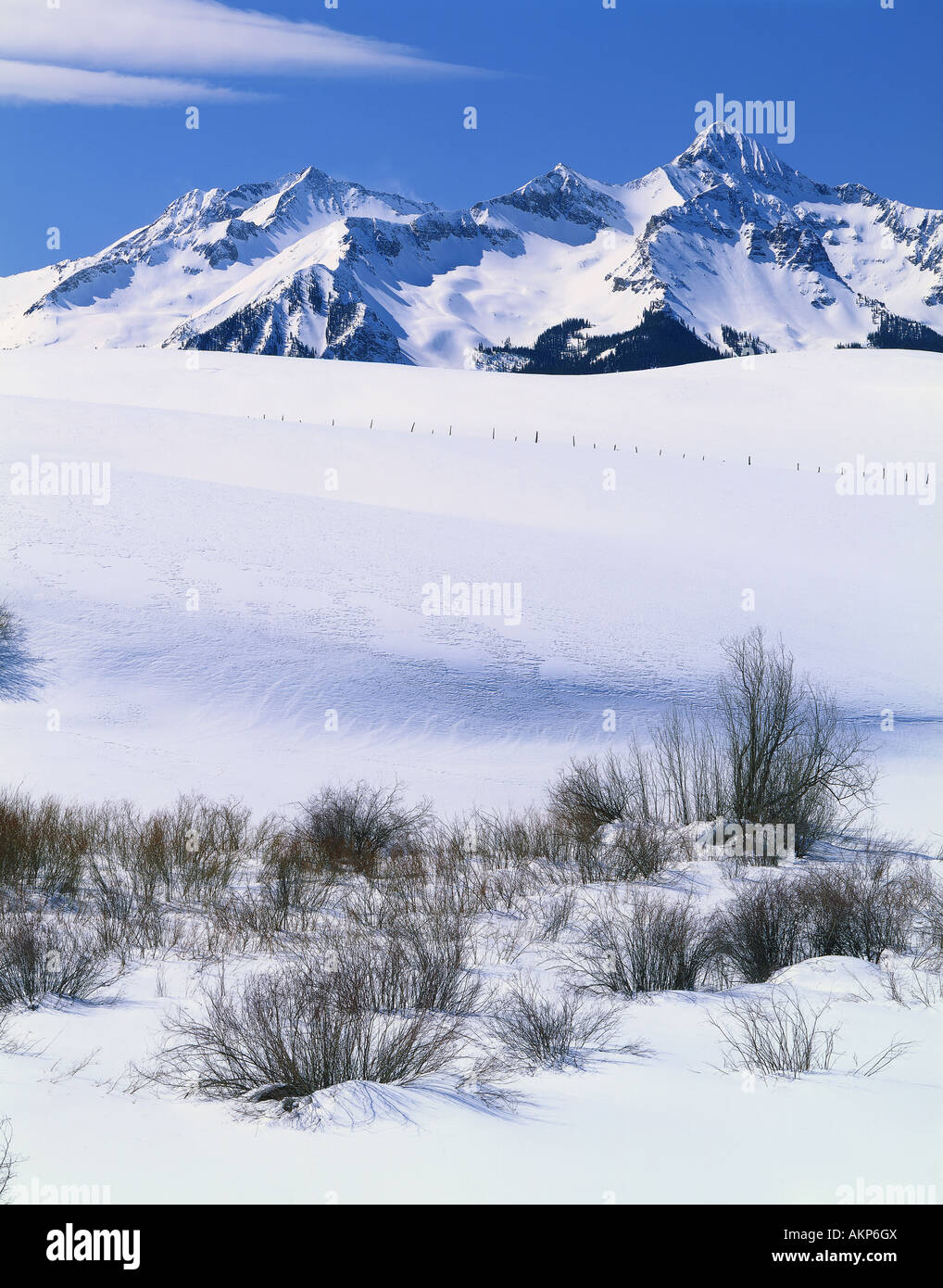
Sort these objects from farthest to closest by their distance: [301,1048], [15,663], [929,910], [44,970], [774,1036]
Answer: [15,663] < [929,910] < [44,970] < [774,1036] < [301,1048]

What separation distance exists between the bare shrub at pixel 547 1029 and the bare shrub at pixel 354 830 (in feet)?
24.3

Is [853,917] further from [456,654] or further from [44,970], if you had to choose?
[456,654]

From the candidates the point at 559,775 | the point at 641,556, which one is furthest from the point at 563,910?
the point at 641,556

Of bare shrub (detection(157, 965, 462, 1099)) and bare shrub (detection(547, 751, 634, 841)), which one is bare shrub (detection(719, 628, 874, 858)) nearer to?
bare shrub (detection(547, 751, 634, 841))

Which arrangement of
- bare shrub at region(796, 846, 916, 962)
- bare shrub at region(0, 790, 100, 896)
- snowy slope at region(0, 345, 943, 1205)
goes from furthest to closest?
bare shrub at region(0, 790, 100, 896)
bare shrub at region(796, 846, 916, 962)
snowy slope at region(0, 345, 943, 1205)

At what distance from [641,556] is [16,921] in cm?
2788

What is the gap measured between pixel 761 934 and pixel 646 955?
6.27ft

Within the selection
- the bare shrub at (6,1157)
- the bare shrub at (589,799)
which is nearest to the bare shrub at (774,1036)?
the bare shrub at (6,1157)

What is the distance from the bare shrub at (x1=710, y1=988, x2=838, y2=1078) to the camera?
6.64 metres

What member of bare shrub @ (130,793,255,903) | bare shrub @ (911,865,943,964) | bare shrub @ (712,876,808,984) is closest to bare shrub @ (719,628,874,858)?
bare shrub @ (911,865,943,964)

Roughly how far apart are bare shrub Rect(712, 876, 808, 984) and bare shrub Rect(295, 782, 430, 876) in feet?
21.1

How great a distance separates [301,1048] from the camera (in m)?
6.31

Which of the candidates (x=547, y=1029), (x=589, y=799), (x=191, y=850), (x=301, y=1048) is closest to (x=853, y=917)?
(x=547, y=1029)

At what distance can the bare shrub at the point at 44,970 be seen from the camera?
824cm
